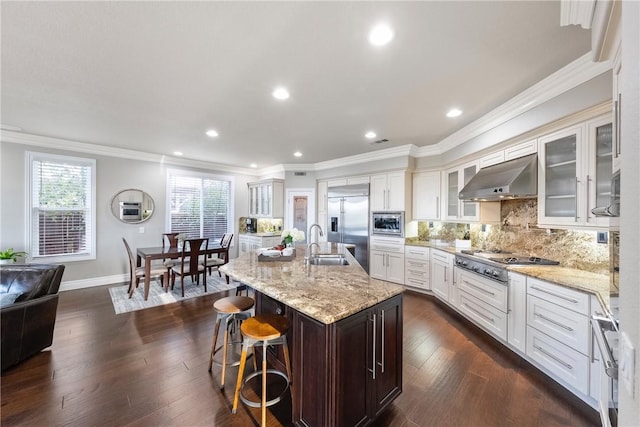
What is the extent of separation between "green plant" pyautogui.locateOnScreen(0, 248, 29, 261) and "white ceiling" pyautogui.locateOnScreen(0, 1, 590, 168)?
76.2 inches

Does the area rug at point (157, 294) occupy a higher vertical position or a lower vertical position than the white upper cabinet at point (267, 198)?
lower

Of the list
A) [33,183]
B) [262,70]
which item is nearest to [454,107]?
[262,70]

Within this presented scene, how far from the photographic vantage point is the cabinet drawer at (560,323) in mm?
1883

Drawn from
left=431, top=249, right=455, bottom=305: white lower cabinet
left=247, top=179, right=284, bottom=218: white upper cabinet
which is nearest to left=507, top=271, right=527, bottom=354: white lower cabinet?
left=431, top=249, right=455, bottom=305: white lower cabinet

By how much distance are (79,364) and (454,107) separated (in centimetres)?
477

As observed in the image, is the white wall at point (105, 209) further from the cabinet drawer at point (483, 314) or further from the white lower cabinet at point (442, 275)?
the cabinet drawer at point (483, 314)

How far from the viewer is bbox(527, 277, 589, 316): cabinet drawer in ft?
6.15

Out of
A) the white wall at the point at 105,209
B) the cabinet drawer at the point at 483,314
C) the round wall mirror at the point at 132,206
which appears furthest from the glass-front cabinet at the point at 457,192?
the round wall mirror at the point at 132,206

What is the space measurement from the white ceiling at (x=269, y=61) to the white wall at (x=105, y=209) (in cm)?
98

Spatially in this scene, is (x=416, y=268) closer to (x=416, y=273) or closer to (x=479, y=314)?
(x=416, y=273)

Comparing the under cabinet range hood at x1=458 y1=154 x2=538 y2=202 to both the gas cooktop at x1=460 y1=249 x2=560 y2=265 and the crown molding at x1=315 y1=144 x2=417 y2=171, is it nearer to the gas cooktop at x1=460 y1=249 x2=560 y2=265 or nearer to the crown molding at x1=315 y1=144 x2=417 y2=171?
the gas cooktop at x1=460 y1=249 x2=560 y2=265

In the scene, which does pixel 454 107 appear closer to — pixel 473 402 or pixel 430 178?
pixel 430 178

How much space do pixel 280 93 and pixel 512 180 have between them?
2.64 m

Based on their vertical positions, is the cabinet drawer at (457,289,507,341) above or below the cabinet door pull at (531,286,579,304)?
below
